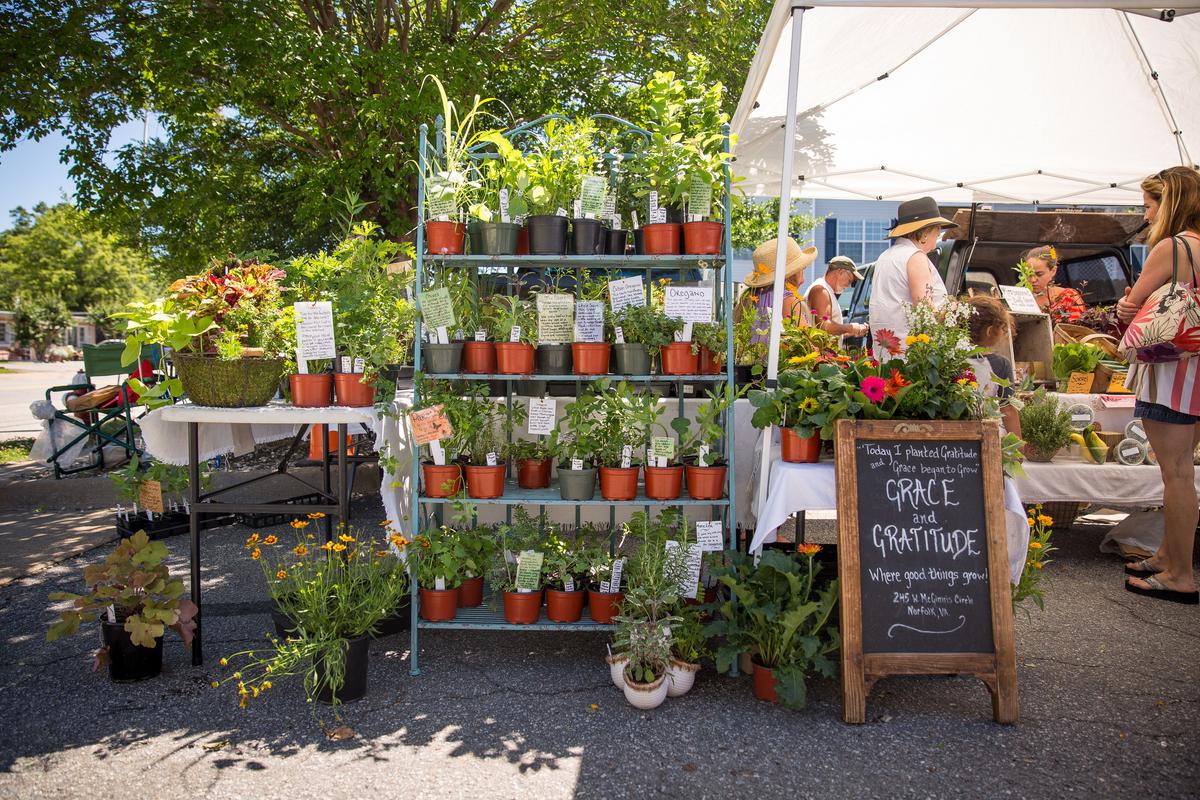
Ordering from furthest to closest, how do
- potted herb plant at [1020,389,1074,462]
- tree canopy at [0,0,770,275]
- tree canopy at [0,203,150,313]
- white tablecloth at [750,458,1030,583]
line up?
tree canopy at [0,203,150,313] → tree canopy at [0,0,770,275] → potted herb plant at [1020,389,1074,462] → white tablecloth at [750,458,1030,583]

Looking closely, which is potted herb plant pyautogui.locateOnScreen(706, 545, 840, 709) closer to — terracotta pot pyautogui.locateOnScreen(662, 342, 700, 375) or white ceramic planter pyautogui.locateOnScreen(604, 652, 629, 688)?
white ceramic planter pyautogui.locateOnScreen(604, 652, 629, 688)

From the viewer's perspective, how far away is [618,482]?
10.3ft

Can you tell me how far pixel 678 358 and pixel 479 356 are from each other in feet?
2.60

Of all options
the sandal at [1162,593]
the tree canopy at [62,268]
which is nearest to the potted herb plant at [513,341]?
the sandal at [1162,593]

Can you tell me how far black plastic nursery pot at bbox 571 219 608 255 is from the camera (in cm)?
315

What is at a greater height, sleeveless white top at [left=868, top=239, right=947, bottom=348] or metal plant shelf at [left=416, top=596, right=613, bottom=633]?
sleeveless white top at [left=868, top=239, right=947, bottom=348]

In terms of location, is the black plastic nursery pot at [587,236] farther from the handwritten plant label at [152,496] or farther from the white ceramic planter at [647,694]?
the handwritten plant label at [152,496]

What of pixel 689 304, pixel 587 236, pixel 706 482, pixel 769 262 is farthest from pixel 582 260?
pixel 769 262

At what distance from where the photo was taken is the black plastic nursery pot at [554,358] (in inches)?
126

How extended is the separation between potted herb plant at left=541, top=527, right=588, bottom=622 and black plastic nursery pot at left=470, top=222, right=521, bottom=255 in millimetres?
1239

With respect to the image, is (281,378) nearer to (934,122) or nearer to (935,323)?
(935,323)

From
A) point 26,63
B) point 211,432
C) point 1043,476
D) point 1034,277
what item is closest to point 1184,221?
point 1043,476

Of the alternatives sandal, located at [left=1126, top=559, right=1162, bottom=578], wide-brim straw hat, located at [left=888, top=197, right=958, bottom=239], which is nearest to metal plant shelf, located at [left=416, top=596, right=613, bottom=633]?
wide-brim straw hat, located at [left=888, top=197, right=958, bottom=239]

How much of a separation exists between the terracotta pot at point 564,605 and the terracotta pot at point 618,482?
0.41 metres
